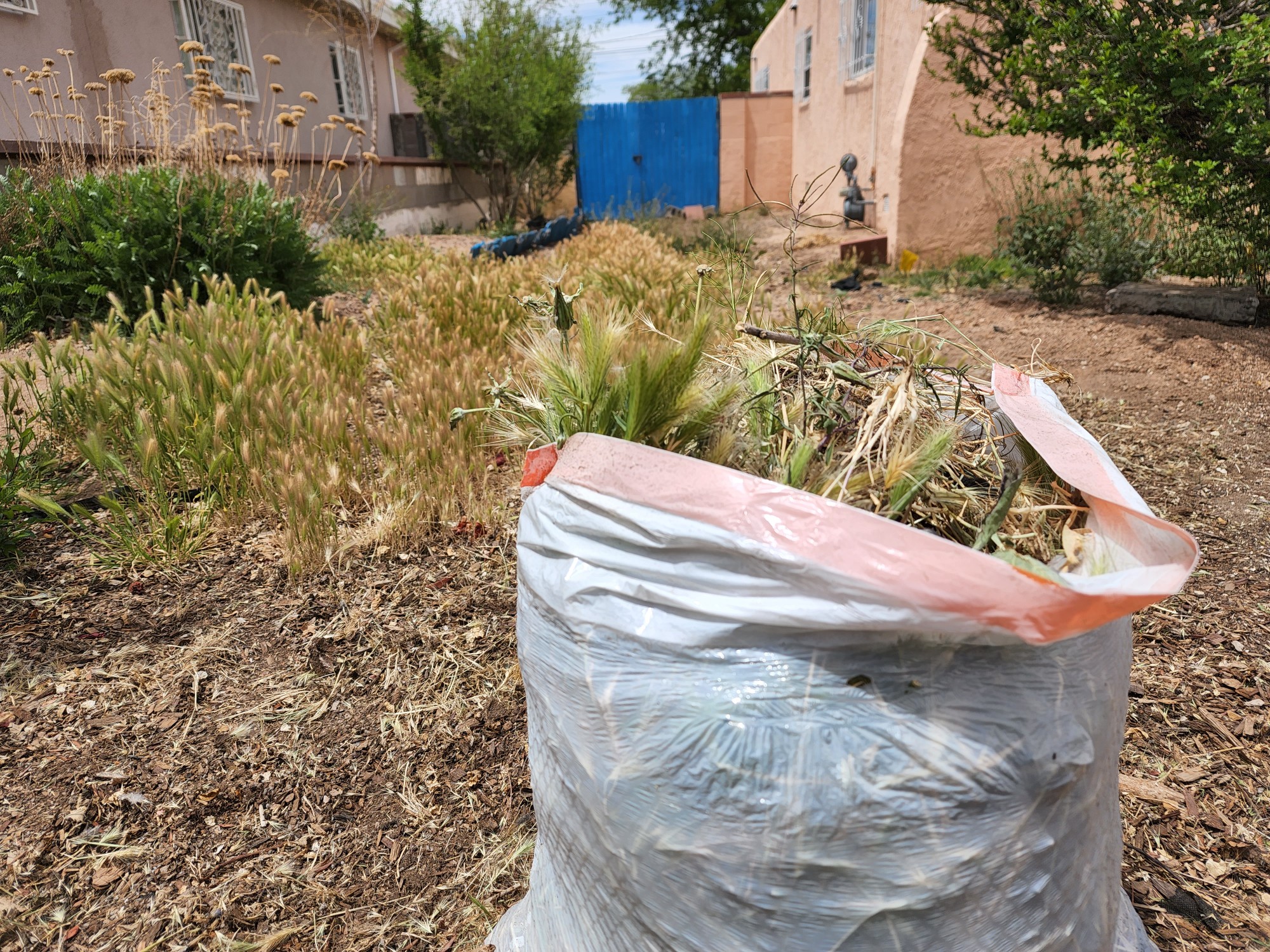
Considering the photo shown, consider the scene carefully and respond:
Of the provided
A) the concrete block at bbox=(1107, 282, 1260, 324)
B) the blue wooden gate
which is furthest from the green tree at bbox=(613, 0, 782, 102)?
the concrete block at bbox=(1107, 282, 1260, 324)

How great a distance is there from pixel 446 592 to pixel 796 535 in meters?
1.59

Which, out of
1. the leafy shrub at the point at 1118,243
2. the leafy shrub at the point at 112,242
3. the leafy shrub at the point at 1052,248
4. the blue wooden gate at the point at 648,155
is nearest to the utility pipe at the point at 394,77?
the blue wooden gate at the point at 648,155

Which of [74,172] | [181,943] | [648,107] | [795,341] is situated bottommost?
[181,943]

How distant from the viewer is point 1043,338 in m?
4.85

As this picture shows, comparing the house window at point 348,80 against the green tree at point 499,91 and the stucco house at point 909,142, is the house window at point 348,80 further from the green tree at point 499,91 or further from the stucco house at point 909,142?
the stucco house at point 909,142

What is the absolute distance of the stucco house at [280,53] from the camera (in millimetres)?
7645

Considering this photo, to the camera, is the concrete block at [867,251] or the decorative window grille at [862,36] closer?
the concrete block at [867,251]

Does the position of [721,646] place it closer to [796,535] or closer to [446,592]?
[796,535]

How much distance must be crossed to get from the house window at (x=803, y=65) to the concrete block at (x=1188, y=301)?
8943mm

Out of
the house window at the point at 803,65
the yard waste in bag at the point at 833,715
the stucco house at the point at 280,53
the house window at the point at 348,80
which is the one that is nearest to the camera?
the yard waste in bag at the point at 833,715

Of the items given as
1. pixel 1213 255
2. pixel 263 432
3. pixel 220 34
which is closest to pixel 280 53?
pixel 220 34

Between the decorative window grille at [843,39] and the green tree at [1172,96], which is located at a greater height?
the decorative window grille at [843,39]

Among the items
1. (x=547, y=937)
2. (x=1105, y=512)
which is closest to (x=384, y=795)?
(x=547, y=937)

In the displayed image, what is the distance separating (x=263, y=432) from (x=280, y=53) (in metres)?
12.0
